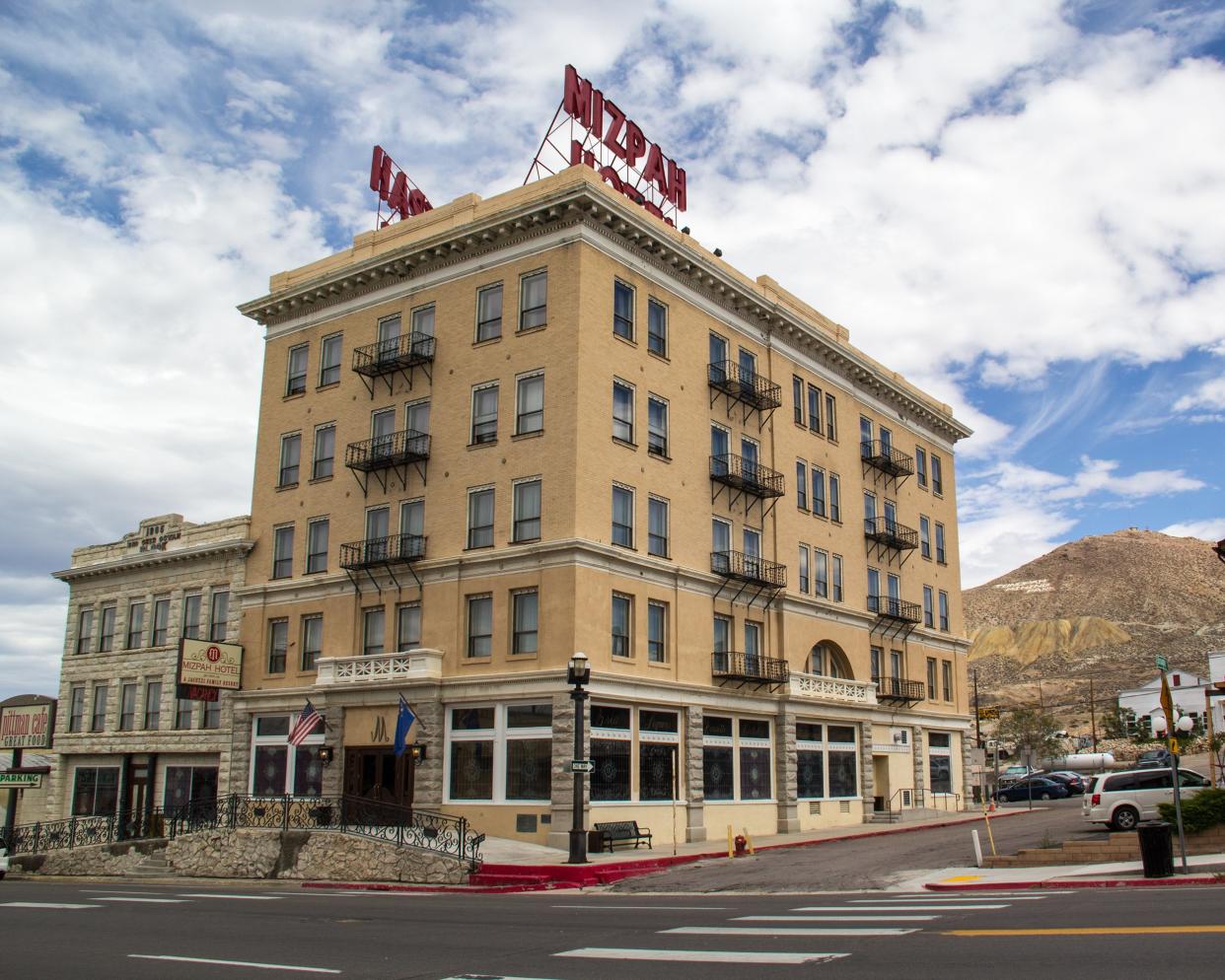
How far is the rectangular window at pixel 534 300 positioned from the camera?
38625mm

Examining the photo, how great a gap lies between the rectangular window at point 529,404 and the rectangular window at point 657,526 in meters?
4.70

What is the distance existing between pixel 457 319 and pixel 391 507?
6.95m

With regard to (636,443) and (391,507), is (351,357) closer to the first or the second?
(391,507)

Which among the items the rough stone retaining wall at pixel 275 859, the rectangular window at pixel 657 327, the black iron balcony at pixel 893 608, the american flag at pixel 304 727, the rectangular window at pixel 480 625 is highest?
the rectangular window at pixel 657 327

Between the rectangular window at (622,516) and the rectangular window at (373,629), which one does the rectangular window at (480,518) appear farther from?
the rectangular window at (373,629)

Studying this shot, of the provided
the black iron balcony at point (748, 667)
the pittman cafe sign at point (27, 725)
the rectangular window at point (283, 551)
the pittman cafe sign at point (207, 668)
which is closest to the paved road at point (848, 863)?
the black iron balcony at point (748, 667)

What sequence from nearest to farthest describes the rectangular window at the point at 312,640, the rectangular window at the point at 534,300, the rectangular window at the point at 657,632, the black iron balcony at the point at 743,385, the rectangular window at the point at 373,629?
the rectangular window at the point at 657,632, the rectangular window at the point at 534,300, the rectangular window at the point at 373,629, the rectangular window at the point at 312,640, the black iron balcony at the point at 743,385

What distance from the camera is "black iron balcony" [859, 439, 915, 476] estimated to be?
5299cm

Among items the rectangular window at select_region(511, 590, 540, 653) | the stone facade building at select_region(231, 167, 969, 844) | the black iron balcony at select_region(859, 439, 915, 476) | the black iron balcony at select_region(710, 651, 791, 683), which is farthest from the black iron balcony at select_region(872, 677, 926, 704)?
the rectangular window at select_region(511, 590, 540, 653)

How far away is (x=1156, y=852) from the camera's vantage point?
20969 mm

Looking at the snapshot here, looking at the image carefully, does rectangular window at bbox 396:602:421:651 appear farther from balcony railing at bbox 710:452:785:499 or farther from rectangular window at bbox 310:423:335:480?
balcony railing at bbox 710:452:785:499

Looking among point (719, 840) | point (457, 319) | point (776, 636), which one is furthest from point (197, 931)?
point (776, 636)

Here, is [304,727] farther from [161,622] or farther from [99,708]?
[99,708]

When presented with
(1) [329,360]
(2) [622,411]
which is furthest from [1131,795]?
(1) [329,360]
